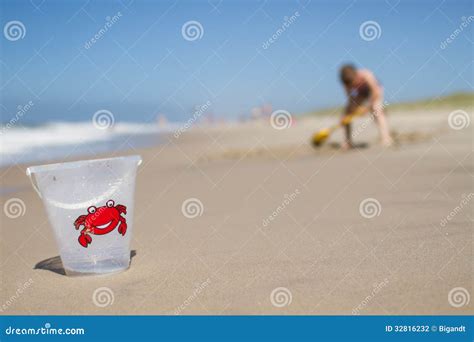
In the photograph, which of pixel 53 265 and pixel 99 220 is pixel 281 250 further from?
pixel 53 265

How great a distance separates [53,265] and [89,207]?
1.79 feet

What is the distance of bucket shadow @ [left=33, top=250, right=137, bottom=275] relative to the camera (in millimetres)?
2847

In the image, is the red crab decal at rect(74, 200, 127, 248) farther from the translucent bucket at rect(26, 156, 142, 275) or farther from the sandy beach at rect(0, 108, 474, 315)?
the sandy beach at rect(0, 108, 474, 315)

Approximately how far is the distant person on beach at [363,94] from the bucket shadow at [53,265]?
566 centimetres

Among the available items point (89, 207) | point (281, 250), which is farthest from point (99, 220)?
point (281, 250)

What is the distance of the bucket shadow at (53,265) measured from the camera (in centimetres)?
285

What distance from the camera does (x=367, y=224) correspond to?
3.38 m

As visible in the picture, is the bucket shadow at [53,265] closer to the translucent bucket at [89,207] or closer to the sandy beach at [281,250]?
the sandy beach at [281,250]

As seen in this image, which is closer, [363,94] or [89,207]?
[89,207]

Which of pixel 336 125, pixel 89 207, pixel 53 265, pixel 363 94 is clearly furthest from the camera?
pixel 363 94

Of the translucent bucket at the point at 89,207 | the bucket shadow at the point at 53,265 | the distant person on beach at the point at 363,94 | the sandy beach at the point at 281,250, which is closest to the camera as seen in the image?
the sandy beach at the point at 281,250

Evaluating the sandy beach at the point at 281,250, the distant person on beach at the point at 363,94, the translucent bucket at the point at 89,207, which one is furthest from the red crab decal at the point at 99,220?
the distant person on beach at the point at 363,94

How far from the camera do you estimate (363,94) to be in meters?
8.59

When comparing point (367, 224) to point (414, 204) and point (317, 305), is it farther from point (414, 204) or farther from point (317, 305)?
point (317, 305)
